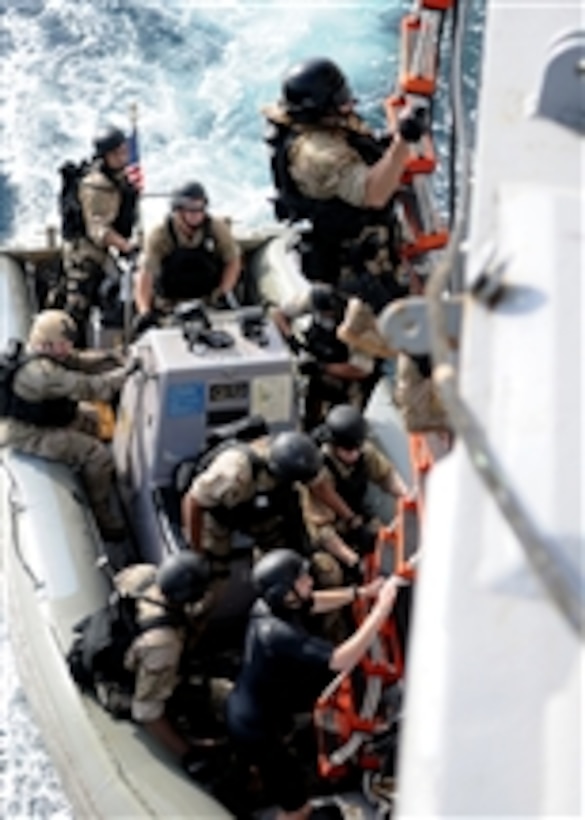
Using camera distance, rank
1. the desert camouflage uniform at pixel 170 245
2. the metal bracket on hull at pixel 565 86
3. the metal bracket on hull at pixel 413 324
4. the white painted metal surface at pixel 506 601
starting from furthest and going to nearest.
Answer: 1. the desert camouflage uniform at pixel 170 245
2. the metal bracket on hull at pixel 565 86
3. the metal bracket on hull at pixel 413 324
4. the white painted metal surface at pixel 506 601

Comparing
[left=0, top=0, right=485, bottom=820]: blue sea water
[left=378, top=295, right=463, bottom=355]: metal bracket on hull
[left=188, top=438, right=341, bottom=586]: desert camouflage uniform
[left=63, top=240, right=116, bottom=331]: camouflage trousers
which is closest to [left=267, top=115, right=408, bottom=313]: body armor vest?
[left=188, top=438, right=341, bottom=586]: desert camouflage uniform

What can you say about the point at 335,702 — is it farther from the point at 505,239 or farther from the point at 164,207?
the point at 164,207

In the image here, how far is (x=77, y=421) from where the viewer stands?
6879mm

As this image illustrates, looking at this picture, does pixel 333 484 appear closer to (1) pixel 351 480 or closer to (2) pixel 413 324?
(1) pixel 351 480

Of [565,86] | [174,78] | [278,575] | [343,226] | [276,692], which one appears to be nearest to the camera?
[565,86]

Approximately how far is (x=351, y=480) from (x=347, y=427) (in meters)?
0.39

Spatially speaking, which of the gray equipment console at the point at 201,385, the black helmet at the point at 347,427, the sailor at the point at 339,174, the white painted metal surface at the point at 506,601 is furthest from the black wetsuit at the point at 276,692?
the white painted metal surface at the point at 506,601

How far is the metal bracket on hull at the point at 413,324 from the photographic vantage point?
2.39m

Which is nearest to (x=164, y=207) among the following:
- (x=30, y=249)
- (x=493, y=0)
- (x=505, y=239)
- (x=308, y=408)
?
(x=30, y=249)

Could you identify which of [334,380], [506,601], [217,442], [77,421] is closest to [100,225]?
[77,421]

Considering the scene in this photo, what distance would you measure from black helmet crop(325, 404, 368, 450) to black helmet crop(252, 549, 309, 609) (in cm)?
105

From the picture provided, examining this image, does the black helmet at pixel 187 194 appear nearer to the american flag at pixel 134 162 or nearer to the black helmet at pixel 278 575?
the american flag at pixel 134 162

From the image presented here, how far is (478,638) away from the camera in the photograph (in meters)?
2.11

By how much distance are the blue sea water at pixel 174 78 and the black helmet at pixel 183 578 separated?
720 centimetres
